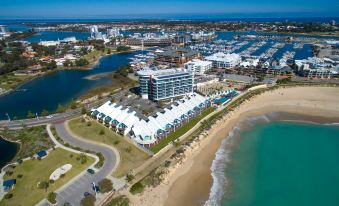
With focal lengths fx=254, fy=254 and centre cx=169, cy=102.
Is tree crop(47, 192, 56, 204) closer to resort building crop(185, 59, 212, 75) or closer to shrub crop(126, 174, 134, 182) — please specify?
shrub crop(126, 174, 134, 182)

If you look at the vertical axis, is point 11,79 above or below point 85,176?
above

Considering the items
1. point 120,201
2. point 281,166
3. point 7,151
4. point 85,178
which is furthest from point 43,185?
point 281,166

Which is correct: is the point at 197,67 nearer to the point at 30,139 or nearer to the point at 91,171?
the point at 30,139

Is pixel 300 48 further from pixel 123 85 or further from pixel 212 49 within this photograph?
pixel 123 85

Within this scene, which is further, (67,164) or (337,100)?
(337,100)

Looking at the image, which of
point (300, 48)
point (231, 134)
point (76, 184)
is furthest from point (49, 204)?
point (300, 48)

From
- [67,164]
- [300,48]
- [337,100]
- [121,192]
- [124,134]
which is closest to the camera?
[121,192]

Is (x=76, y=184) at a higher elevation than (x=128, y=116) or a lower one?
lower

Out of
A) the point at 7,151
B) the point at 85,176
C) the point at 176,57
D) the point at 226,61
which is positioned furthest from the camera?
the point at 176,57
